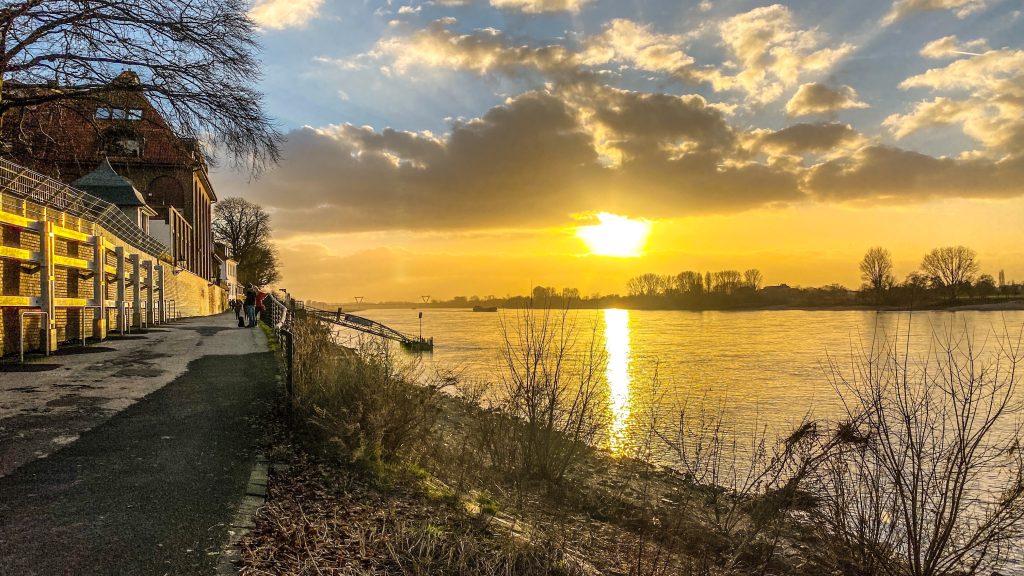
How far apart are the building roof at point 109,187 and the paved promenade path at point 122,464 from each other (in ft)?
99.5

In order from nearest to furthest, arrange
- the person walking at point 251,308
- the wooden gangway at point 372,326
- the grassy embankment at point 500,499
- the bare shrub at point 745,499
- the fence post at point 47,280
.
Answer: the grassy embankment at point 500,499 < the bare shrub at point 745,499 < the fence post at point 47,280 < the person walking at point 251,308 < the wooden gangway at point 372,326

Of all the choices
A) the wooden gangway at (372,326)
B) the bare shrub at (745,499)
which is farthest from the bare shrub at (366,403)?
the wooden gangway at (372,326)

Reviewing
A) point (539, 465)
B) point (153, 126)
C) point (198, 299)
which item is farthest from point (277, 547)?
point (198, 299)

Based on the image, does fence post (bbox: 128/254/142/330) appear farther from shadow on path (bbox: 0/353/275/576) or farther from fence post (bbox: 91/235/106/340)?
shadow on path (bbox: 0/353/275/576)

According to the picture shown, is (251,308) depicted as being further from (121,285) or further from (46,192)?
(46,192)

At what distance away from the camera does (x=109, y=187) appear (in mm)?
37000

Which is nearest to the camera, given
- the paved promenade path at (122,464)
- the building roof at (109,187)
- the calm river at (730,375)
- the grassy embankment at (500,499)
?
the paved promenade path at (122,464)

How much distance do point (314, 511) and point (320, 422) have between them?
71.3 inches

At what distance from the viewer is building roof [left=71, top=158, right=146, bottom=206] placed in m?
36.3

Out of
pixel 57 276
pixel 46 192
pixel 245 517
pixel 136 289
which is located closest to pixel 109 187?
pixel 136 289

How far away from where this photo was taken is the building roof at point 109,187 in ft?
119

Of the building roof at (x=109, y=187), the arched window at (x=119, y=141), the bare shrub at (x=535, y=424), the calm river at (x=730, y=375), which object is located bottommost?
the calm river at (x=730, y=375)

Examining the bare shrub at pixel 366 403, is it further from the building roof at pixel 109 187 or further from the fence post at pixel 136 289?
the building roof at pixel 109 187

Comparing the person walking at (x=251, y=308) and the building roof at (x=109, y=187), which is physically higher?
the building roof at (x=109, y=187)
